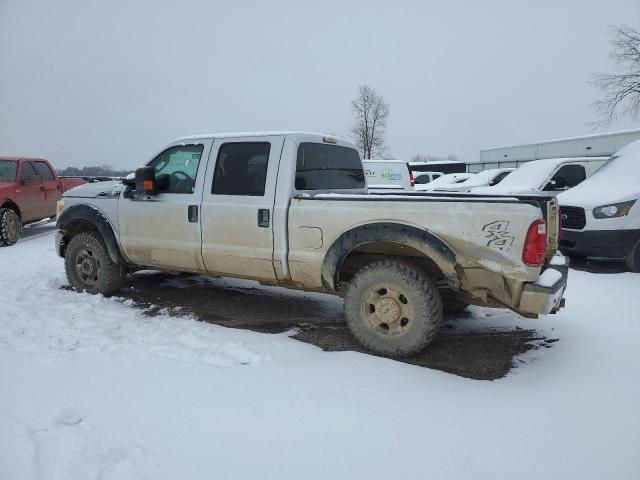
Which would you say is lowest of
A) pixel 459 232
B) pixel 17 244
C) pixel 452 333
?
pixel 452 333

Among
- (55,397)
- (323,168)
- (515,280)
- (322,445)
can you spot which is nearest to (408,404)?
(322,445)

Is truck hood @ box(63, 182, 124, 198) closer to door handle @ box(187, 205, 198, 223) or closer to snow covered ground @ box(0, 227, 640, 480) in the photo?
Answer: door handle @ box(187, 205, 198, 223)

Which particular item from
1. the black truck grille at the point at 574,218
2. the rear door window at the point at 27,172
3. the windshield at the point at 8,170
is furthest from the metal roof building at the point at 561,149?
the windshield at the point at 8,170

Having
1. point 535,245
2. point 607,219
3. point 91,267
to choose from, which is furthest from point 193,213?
point 607,219

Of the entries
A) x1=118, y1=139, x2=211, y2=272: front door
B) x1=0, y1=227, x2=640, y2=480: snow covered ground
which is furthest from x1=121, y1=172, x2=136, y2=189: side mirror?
x1=0, y1=227, x2=640, y2=480: snow covered ground

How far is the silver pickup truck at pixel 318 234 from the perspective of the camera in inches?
125

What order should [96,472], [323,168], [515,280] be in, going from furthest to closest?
[323,168], [515,280], [96,472]

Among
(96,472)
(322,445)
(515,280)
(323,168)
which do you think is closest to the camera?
(96,472)

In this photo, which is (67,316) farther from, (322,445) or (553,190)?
(553,190)

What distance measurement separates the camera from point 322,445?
90.5 inches

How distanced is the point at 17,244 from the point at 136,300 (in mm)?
5923

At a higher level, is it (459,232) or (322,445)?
(459,232)

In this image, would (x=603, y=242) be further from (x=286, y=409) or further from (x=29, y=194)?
(x=29, y=194)

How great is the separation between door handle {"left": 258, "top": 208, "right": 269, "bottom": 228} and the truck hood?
2.13m
